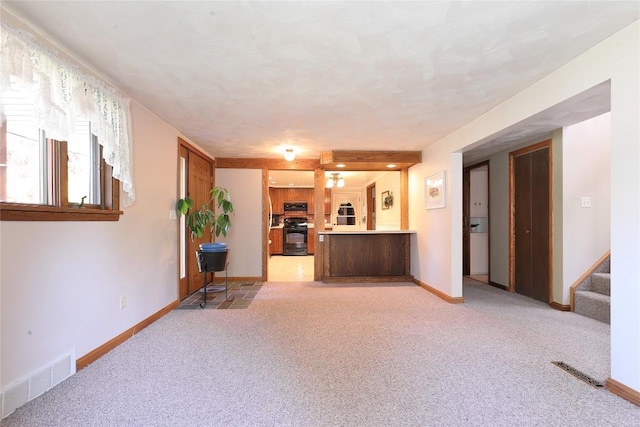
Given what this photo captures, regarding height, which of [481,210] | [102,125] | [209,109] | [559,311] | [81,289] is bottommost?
[559,311]

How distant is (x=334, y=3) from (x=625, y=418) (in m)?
2.62

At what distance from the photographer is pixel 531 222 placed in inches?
161

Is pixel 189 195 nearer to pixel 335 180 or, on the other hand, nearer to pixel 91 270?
pixel 91 270

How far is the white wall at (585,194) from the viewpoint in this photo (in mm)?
3559

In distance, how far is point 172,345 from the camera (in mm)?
2521

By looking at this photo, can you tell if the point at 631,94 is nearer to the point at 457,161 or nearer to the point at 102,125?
the point at 457,161

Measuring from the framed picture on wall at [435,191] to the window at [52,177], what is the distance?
3.67 metres

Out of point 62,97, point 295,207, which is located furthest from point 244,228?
point 295,207

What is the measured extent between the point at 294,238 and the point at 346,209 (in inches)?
103

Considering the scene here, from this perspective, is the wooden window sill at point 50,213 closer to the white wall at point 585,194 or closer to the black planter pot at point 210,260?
the black planter pot at point 210,260

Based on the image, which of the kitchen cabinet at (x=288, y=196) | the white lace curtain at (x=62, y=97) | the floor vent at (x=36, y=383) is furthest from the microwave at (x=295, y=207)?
the floor vent at (x=36, y=383)

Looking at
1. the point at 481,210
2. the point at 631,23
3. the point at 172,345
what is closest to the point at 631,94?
the point at 631,23

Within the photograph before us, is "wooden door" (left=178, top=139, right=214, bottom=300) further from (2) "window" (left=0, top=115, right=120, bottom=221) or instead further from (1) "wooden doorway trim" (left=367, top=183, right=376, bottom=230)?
(1) "wooden doorway trim" (left=367, top=183, right=376, bottom=230)

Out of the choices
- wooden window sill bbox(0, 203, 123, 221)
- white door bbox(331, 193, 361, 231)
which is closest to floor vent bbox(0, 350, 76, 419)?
wooden window sill bbox(0, 203, 123, 221)
